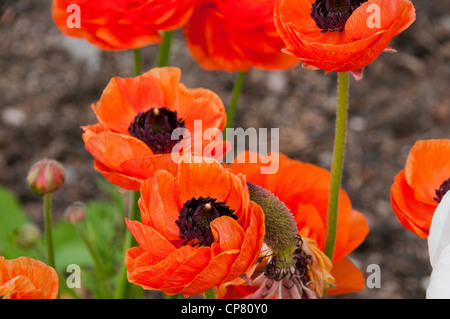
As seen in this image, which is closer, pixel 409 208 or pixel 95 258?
pixel 409 208

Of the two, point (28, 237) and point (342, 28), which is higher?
point (342, 28)

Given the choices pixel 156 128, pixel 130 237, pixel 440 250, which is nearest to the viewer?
pixel 440 250

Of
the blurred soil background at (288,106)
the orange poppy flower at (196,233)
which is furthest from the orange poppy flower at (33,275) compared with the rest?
the blurred soil background at (288,106)

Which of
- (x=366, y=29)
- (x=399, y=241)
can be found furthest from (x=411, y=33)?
(x=366, y=29)

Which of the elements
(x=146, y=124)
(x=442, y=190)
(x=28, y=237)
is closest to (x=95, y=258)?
(x=28, y=237)

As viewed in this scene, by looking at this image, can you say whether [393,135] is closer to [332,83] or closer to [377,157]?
[377,157]

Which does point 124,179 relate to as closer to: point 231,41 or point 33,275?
point 33,275

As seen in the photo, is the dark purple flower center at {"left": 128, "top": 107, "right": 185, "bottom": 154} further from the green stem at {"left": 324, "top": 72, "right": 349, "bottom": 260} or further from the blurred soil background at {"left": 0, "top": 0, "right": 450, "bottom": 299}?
the blurred soil background at {"left": 0, "top": 0, "right": 450, "bottom": 299}
